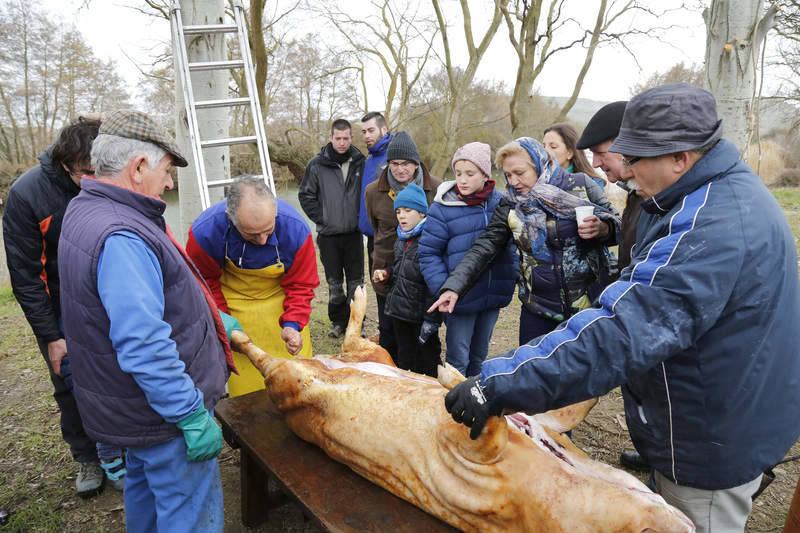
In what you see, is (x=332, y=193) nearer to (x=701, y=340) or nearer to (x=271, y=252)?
(x=271, y=252)

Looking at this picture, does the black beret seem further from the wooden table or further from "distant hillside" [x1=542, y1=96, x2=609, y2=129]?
"distant hillside" [x1=542, y1=96, x2=609, y2=129]

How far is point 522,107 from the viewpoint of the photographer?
11797 millimetres

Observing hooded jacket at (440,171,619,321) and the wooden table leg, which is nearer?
the wooden table leg

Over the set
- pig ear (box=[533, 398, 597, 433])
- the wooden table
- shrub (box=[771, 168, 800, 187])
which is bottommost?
shrub (box=[771, 168, 800, 187])

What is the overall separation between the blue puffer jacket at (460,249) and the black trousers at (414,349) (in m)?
0.47

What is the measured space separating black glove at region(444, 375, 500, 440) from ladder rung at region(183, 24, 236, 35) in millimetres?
4110

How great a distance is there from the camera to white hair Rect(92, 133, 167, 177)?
5.89ft

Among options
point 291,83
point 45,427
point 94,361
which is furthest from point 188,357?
point 291,83

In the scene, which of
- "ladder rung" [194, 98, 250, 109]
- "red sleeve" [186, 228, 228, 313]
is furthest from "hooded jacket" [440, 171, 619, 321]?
"ladder rung" [194, 98, 250, 109]

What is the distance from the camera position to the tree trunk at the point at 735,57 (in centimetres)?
340

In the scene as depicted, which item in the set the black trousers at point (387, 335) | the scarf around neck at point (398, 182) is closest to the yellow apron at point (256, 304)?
the black trousers at point (387, 335)

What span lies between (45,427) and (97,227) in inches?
109

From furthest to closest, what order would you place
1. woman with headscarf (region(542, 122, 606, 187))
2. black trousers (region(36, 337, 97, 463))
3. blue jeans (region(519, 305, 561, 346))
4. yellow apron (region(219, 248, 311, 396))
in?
→ woman with headscarf (region(542, 122, 606, 187)), yellow apron (region(219, 248, 311, 396)), blue jeans (region(519, 305, 561, 346)), black trousers (region(36, 337, 97, 463))

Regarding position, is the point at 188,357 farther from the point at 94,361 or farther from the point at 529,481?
the point at 529,481
